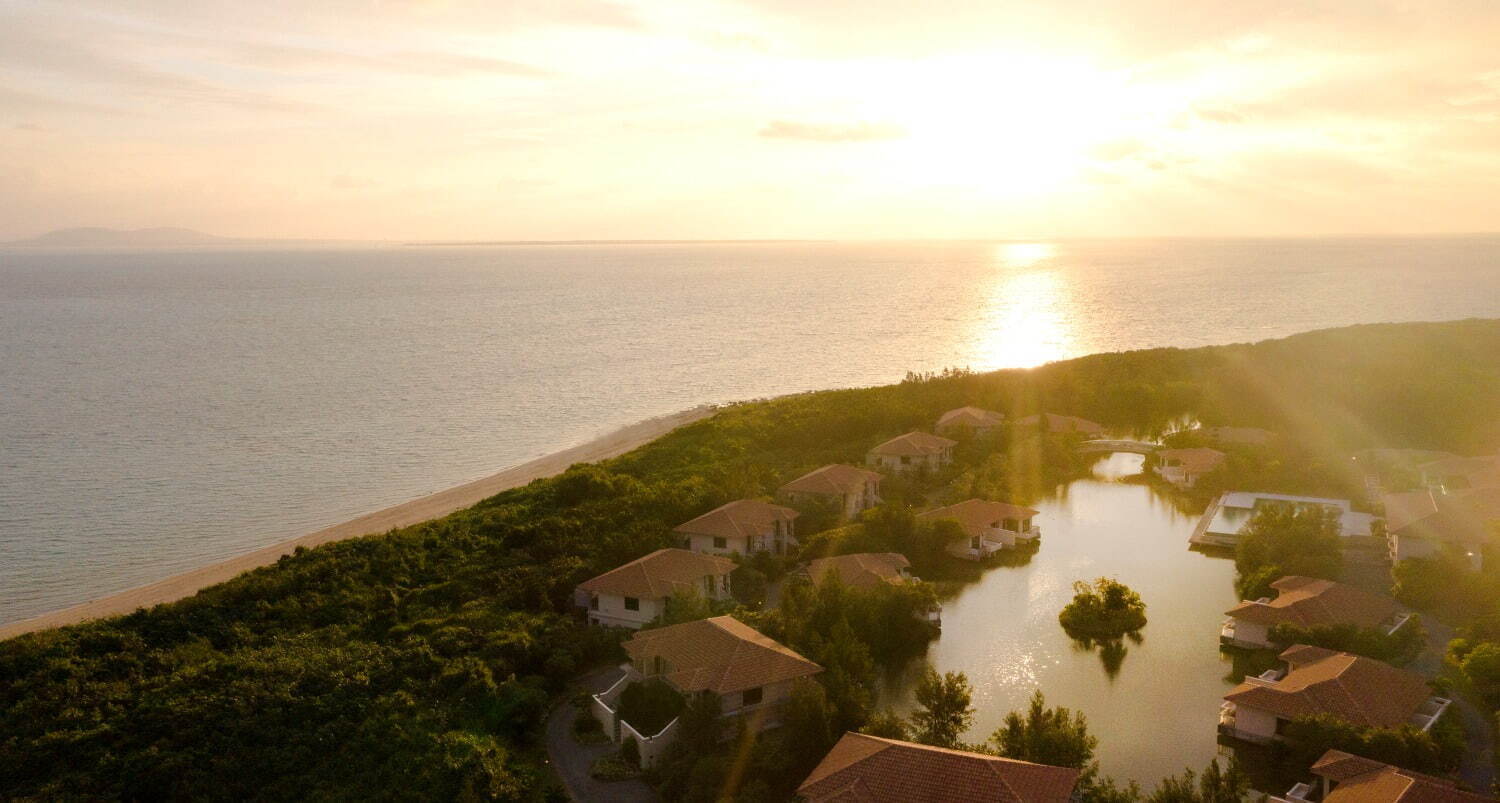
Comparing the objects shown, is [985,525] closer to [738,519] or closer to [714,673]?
[738,519]

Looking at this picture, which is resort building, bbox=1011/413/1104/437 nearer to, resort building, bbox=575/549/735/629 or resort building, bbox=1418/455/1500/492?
resort building, bbox=1418/455/1500/492

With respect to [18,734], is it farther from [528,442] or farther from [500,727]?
[528,442]

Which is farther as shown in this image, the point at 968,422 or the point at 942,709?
the point at 968,422

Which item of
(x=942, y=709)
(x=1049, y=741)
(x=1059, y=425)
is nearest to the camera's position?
(x=1049, y=741)

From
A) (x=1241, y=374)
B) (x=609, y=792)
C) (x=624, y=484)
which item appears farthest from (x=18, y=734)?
(x=1241, y=374)

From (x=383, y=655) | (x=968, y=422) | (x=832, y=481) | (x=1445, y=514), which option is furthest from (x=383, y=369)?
(x=1445, y=514)

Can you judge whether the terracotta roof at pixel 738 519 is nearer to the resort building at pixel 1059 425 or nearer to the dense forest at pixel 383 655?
the dense forest at pixel 383 655

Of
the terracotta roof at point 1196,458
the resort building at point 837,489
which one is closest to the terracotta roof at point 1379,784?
the resort building at point 837,489
